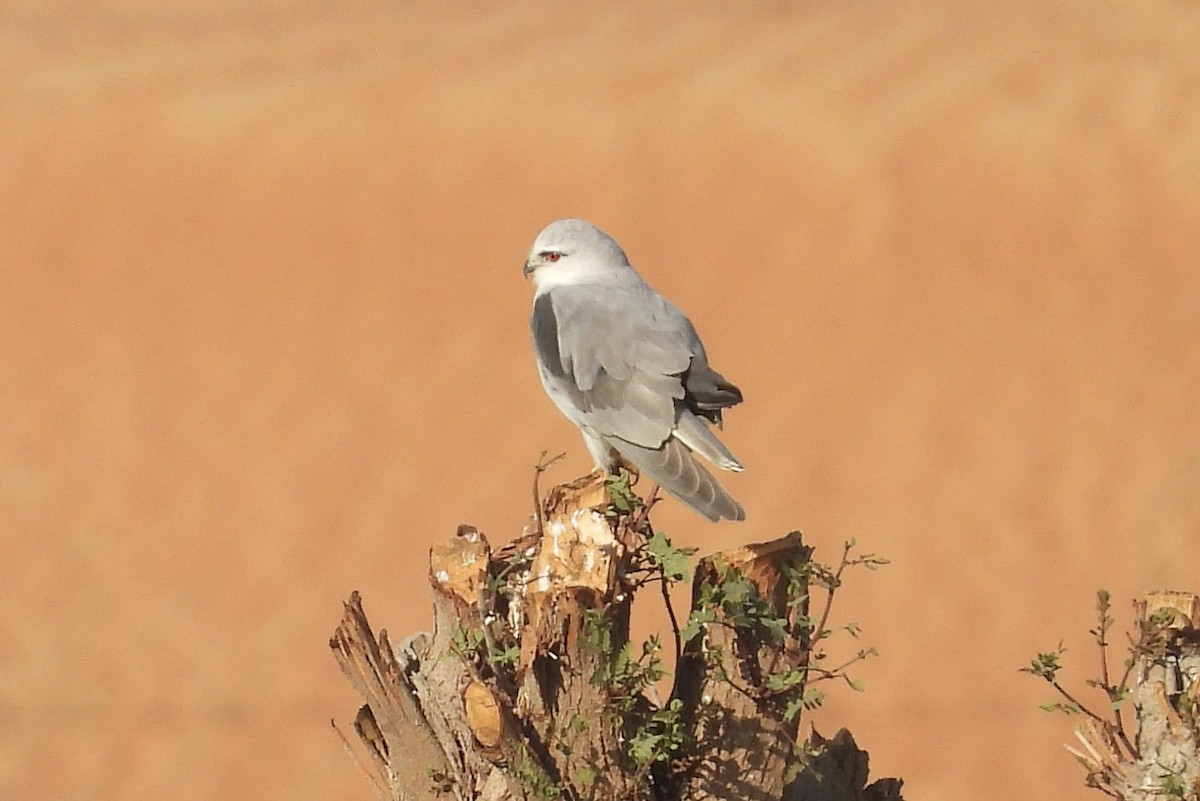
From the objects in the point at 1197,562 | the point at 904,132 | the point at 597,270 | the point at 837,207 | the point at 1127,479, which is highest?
the point at 904,132

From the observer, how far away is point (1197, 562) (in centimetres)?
1130

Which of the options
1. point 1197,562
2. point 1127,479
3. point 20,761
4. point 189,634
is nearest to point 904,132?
point 1127,479

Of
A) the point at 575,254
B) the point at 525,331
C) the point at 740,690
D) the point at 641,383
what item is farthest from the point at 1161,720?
the point at 525,331

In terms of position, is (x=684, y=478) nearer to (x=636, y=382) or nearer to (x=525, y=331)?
(x=636, y=382)

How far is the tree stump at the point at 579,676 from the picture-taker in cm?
402

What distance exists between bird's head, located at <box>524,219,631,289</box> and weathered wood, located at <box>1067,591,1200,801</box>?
2617mm

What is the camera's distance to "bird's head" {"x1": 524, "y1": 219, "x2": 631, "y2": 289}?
6.15 metres

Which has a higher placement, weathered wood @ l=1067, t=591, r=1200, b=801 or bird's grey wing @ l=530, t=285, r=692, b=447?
bird's grey wing @ l=530, t=285, r=692, b=447

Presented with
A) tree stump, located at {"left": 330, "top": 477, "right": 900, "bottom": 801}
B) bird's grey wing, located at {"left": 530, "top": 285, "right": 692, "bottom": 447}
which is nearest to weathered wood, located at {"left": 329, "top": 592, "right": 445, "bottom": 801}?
tree stump, located at {"left": 330, "top": 477, "right": 900, "bottom": 801}

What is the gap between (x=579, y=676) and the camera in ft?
13.2

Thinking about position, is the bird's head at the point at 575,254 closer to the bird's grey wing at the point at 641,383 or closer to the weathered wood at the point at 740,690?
the bird's grey wing at the point at 641,383

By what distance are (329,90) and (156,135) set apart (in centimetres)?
229

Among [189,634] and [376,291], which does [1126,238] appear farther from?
[189,634]

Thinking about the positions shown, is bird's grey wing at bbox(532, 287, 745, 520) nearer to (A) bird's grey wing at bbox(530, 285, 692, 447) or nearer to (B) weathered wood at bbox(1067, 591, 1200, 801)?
(A) bird's grey wing at bbox(530, 285, 692, 447)
